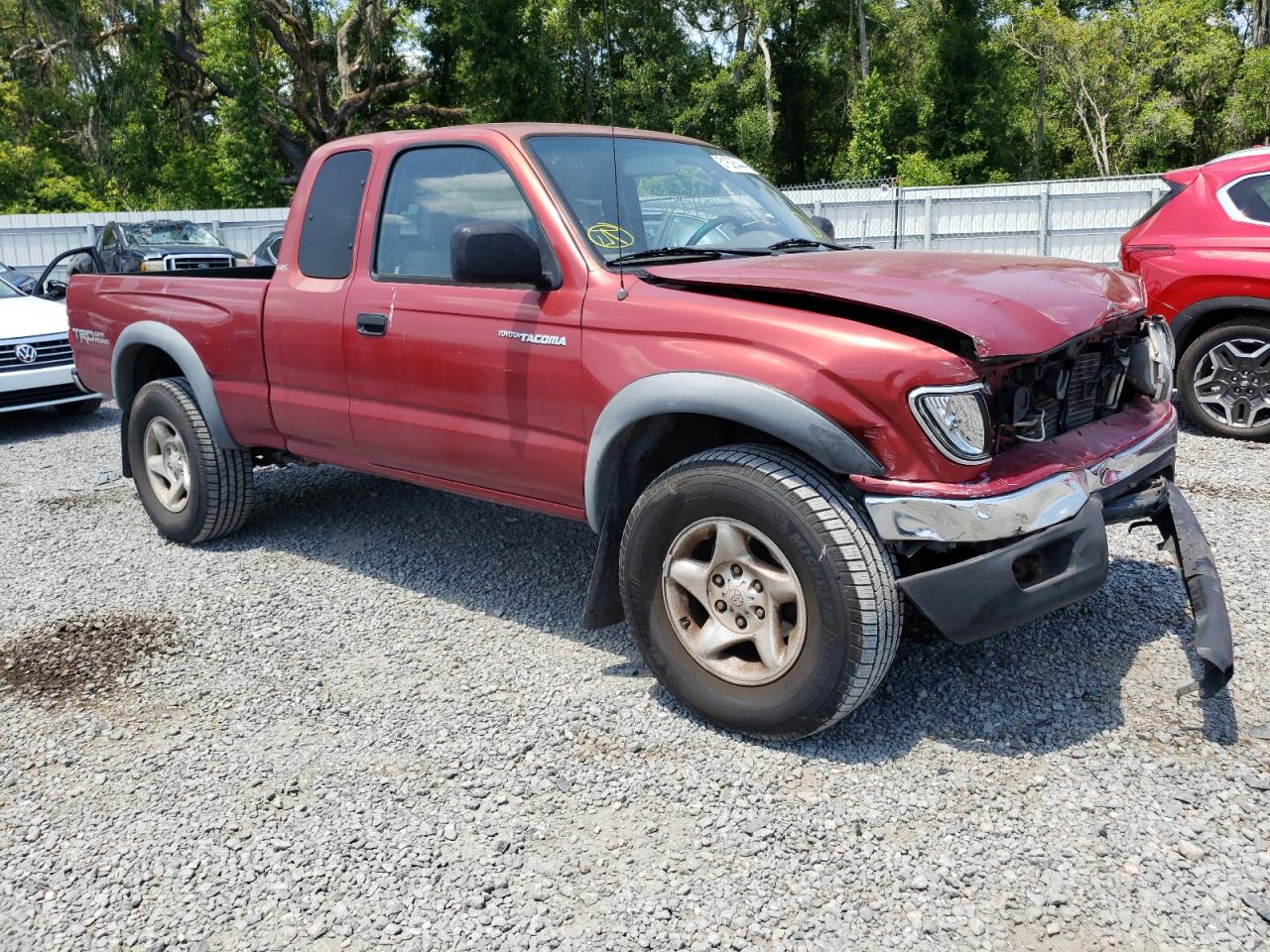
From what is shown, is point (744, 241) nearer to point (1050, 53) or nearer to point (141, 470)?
point (141, 470)

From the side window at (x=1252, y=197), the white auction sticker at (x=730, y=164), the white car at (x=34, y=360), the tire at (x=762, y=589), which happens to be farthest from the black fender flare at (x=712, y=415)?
the white car at (x=34, y=360)

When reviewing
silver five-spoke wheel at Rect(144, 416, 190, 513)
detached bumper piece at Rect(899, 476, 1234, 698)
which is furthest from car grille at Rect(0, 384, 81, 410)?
detached bumper piece at Rect(899, 476, 1234, 698)

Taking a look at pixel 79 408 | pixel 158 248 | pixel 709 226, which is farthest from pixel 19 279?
pixel 709 226

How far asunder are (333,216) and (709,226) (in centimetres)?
164

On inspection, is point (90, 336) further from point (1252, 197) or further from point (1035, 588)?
point (1252, 197)

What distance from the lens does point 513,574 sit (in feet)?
16.7

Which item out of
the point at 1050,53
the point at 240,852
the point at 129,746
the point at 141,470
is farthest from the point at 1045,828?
the point at 1050,53

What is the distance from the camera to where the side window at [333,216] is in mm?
4617

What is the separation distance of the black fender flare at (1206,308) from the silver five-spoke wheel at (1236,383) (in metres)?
0.18

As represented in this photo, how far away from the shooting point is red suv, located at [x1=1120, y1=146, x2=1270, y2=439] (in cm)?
690

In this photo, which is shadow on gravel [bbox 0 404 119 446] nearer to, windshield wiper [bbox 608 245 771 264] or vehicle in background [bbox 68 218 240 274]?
vehicle in background [bbox 68 218 240 274]

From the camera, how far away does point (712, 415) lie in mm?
3379

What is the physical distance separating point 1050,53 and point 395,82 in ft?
67.5

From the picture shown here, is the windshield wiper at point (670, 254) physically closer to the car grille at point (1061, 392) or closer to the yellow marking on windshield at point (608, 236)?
the yellow marking on windshield at point (608, 236)
